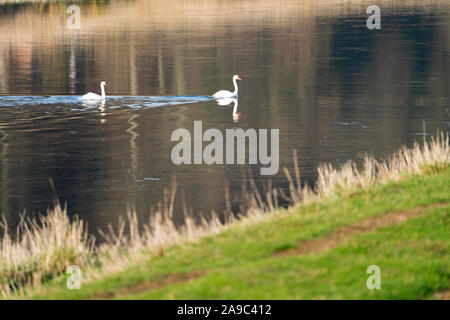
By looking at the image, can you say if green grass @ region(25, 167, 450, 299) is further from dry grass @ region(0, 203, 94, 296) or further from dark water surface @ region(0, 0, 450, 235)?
dark water surface @ region(0, 0, 450, 235)

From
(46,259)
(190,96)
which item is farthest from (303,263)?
(190,96)

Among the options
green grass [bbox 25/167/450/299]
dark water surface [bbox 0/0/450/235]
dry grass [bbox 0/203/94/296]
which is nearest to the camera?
green grass [bbox 25/167/450/299]

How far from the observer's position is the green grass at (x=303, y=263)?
1201 centimetres

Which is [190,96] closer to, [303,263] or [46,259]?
[46,259]

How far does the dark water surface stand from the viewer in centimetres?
2766

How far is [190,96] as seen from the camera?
45.9 metres

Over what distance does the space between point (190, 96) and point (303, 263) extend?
33463 mm

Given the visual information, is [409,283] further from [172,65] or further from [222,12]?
[222,12]

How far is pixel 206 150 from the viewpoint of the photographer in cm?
3244

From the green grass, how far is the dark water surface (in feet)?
27.3

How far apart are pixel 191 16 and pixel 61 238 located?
85.6 metres

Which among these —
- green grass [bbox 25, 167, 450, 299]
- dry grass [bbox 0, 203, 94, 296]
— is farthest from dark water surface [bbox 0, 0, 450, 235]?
green grass [bbox 25, 167, 450, 299]

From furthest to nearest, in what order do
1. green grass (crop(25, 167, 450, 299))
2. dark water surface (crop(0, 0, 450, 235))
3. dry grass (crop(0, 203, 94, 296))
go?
dark water surface (crop(0, 0, 450, 235)), dry grass (crop(0, 203, 94, 296)), green grass (crop(25, 167, 450, 299))

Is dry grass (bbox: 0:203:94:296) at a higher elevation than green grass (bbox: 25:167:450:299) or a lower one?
lower
